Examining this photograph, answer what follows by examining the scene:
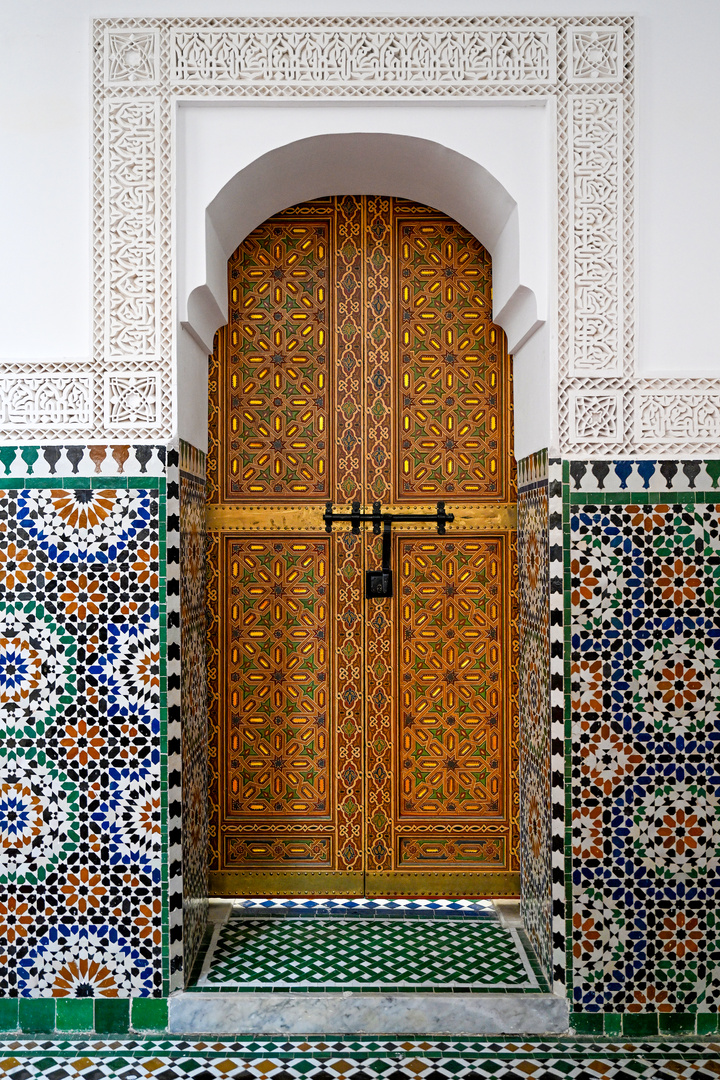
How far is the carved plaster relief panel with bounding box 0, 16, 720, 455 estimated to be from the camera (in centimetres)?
247

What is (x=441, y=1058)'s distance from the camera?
2.35 metres

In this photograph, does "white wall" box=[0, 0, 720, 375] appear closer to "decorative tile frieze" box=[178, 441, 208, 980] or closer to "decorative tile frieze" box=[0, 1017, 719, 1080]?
"decorative tile frieze" box=[178, 441, 208, 980]

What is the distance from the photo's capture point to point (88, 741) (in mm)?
2477

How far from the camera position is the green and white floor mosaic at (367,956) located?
250cm

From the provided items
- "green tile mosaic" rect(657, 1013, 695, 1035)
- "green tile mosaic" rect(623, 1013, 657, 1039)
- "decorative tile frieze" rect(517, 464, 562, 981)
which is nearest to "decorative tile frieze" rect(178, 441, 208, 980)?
"decorative tile frieze" rect(517, 464, 562, 981)

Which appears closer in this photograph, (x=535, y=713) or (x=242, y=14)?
(x=242, y=14)

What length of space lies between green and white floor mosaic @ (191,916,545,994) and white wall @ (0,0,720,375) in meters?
1.84

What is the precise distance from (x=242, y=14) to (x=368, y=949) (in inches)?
111

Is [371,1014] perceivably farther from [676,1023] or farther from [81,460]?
[81,460]

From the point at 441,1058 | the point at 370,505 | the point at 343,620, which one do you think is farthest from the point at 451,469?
the point at 441,1058

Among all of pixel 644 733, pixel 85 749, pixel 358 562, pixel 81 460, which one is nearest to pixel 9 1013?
pixel 85 749

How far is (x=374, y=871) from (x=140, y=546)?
1.41m

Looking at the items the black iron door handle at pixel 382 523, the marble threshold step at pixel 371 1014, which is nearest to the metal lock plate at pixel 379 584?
the black iron door handle at pixel 382 523

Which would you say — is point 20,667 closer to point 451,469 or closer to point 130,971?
point 130,971
